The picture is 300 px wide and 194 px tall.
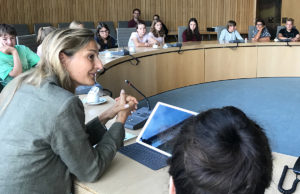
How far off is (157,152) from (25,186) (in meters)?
0.56

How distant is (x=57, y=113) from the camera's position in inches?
40.2

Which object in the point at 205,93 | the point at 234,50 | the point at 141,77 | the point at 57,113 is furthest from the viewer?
the point at 234,50

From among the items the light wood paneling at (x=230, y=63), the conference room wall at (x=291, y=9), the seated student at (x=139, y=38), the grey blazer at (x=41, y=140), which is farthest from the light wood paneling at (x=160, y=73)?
the conference room wall at (x=291, y=9)

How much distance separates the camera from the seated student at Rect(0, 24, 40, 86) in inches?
110

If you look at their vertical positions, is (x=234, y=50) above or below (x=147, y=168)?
above

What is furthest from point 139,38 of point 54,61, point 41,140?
point 41,140

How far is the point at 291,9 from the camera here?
925cm

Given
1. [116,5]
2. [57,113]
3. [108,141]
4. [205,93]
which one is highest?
[116,5]

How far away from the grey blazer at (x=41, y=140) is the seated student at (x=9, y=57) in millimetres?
1845

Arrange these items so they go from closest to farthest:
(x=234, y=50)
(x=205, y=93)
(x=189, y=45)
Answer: (x=205, y=93)
(x=189, y=45)
(x=234, y=50)

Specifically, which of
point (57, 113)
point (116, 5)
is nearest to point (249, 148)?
point (57, 113)

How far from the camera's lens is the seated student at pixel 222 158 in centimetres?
59

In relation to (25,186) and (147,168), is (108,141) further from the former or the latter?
(25,186)

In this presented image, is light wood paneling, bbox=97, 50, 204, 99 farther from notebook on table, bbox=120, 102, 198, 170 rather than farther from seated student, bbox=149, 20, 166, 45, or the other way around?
notebook on table, bbox=120, 102, 198, 170
